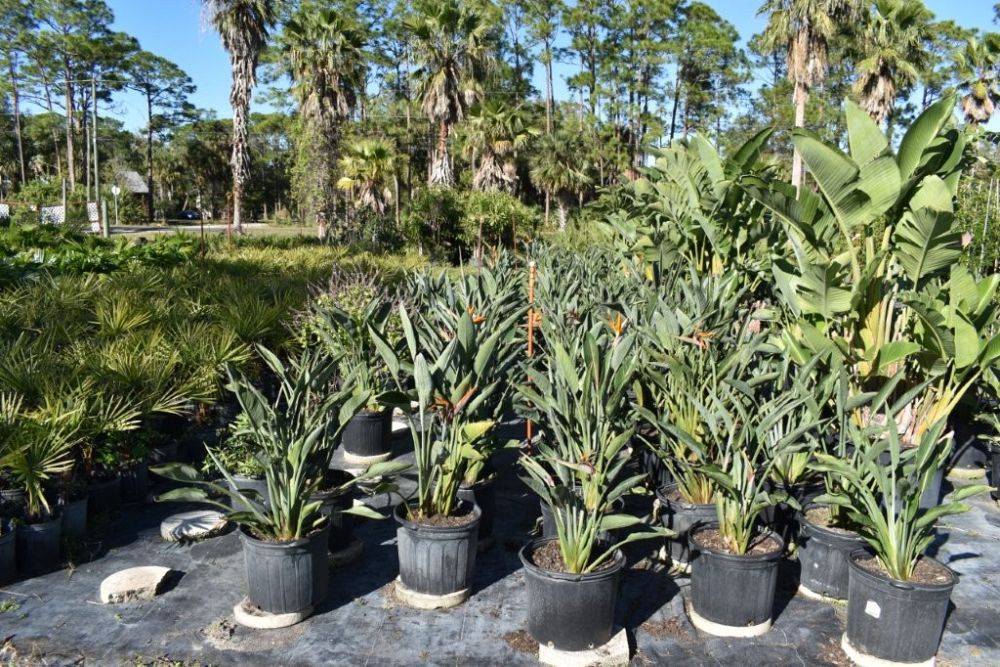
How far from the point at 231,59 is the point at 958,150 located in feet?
71.4

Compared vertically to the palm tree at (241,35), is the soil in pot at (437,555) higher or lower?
lower

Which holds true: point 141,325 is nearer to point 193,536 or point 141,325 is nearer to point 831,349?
point 193,536

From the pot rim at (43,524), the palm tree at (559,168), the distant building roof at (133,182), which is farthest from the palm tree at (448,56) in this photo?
the distant building roof at (133,182)

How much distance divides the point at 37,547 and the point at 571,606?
2.75 m

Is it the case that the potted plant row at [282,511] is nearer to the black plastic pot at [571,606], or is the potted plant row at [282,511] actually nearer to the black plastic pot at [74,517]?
the black plastic pot at [571,606]

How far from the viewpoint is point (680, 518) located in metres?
3.83

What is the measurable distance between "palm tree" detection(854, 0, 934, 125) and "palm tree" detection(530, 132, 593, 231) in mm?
9007

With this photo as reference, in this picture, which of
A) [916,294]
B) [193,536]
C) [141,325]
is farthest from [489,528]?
[141,325]

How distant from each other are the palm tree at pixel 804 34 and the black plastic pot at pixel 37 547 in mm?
21618

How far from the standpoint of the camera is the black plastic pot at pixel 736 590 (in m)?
3.19

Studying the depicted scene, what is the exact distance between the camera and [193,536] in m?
4.25

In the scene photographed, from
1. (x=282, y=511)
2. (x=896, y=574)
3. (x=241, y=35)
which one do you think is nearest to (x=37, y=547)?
(x=282, y=511)

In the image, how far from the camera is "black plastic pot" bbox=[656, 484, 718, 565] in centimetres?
374

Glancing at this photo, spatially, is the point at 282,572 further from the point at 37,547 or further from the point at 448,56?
the point at 448,56
